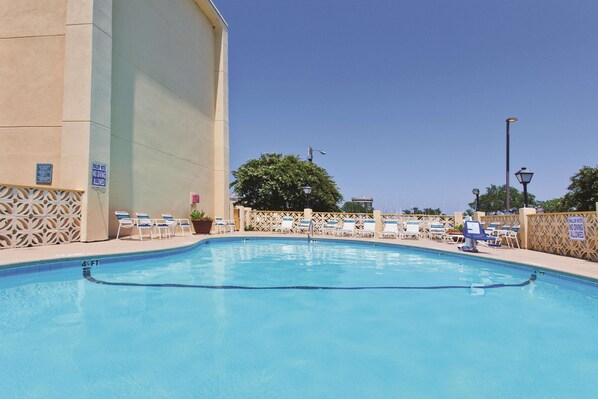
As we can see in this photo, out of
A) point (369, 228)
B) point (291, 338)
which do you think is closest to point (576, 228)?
point (369, 228)

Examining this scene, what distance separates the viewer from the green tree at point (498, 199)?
5922cm

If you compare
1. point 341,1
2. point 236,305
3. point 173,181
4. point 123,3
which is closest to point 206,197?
point 173,181

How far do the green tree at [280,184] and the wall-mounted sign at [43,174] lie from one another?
47.3ft

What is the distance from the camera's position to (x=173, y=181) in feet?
43.0

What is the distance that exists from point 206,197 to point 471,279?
12.1 meters

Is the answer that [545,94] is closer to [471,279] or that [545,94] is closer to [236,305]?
[471,279]

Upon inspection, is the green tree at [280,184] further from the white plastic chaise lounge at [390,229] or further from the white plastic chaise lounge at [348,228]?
the white plastic chaise lounge at [390,229]

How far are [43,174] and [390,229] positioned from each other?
11.2 m

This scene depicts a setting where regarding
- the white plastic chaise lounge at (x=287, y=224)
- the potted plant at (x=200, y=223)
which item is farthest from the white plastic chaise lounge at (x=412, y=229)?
the potted plant at (x=200, y=223)

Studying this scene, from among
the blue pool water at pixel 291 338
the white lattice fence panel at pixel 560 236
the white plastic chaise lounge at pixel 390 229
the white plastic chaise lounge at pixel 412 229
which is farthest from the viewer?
the white plastic chaise lounge at pixel 390 229

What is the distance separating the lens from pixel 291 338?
10.7 feet

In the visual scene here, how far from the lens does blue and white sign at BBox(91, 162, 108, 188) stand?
8.84m

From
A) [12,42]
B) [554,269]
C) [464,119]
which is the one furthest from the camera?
[464,119]

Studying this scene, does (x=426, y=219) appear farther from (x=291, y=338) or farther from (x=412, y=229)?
(x=291, y=338)
